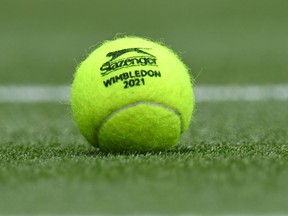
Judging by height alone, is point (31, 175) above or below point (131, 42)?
below

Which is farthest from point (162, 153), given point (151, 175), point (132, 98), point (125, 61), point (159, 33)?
point (159, 33)

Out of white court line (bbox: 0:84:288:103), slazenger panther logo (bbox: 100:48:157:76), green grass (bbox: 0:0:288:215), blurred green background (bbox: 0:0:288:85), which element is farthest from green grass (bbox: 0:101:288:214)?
blurred green background (bbox: 0:0:288:85)

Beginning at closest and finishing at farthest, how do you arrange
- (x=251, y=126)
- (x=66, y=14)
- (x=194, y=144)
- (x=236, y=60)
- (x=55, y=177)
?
(x=55, y=177) < (x=194, y=144) < (x=251, y=126) < (x=236, y=60) < (x=66, y=14)

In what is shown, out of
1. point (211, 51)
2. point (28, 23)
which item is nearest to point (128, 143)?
point (211, 51)

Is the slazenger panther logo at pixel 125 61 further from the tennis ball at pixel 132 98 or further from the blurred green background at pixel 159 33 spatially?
the blurred green background at pixel 159 33

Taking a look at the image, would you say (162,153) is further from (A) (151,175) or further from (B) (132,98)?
(A) (151,175)

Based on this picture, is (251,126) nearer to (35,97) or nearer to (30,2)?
(35,97)
